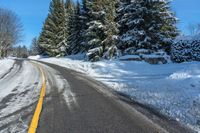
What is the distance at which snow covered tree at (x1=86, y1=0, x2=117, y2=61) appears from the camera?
30.1 m

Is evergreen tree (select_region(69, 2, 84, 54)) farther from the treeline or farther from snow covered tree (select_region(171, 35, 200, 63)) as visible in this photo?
snow covered tree (select_region(171, 35, 200, 63))

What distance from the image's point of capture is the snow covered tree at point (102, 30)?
98.7 ft

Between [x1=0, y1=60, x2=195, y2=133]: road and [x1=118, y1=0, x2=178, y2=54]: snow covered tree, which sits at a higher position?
[x1=118, y1=0, x2=178, y2=54]: snow covered tree

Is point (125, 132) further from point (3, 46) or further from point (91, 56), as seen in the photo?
point (3, 46)

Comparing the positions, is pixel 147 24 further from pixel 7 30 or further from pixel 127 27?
pixel 7 30

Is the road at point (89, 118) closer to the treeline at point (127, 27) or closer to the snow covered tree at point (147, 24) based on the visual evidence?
the snow covered tree at point (147, 24)

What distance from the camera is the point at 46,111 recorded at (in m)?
7.45

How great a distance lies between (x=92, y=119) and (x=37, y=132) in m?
1.50

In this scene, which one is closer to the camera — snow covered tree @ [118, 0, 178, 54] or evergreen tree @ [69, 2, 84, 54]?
snow covered tree @ [118, 0, 178, 54]

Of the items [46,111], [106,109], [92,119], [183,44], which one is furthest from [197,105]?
[183,44]

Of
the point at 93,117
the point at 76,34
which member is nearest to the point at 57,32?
the point at 76,34

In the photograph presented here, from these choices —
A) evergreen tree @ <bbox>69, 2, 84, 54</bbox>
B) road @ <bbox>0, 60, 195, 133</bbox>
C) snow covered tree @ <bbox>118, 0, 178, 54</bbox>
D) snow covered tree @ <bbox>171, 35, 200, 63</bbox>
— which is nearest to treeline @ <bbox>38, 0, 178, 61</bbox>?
snow covered tree @ <bbox>118, 0, 178, 54</bbox>

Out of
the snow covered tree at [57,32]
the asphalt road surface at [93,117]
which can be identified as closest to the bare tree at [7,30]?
the snow covered tree at [57,32]

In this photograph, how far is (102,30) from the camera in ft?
102
